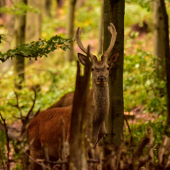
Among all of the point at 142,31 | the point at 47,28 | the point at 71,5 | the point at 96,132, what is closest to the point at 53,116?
the point at 96,132

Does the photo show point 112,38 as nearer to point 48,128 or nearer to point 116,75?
point 116,75

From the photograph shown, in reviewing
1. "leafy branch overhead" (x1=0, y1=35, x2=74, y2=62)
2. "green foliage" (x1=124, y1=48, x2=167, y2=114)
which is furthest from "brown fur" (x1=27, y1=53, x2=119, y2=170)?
"green foliage" (x1=124, y1=48, x2=167, y2=114)

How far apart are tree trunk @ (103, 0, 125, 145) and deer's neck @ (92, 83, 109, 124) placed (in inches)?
5.8

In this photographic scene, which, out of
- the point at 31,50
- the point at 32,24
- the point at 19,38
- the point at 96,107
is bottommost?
the point at 96,107

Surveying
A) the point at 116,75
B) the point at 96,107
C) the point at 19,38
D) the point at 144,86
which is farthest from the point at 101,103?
the point at 19,38

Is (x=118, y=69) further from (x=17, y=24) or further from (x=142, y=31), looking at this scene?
(x=142, y=31)

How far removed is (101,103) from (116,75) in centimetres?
51

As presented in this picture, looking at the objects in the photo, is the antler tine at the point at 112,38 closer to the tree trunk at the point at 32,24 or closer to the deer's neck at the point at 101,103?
the deer's neck at the point at 101,103

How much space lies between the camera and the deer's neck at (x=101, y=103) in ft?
16.7

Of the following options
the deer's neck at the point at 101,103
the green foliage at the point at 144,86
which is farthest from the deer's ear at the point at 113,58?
the green foliage at the point at 144,86

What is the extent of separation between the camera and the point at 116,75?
17.1ft

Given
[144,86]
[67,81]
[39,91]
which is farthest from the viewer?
[67,81]

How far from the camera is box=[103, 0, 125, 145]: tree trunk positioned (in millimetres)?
5129

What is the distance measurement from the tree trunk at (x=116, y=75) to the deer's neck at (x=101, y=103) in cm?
15
